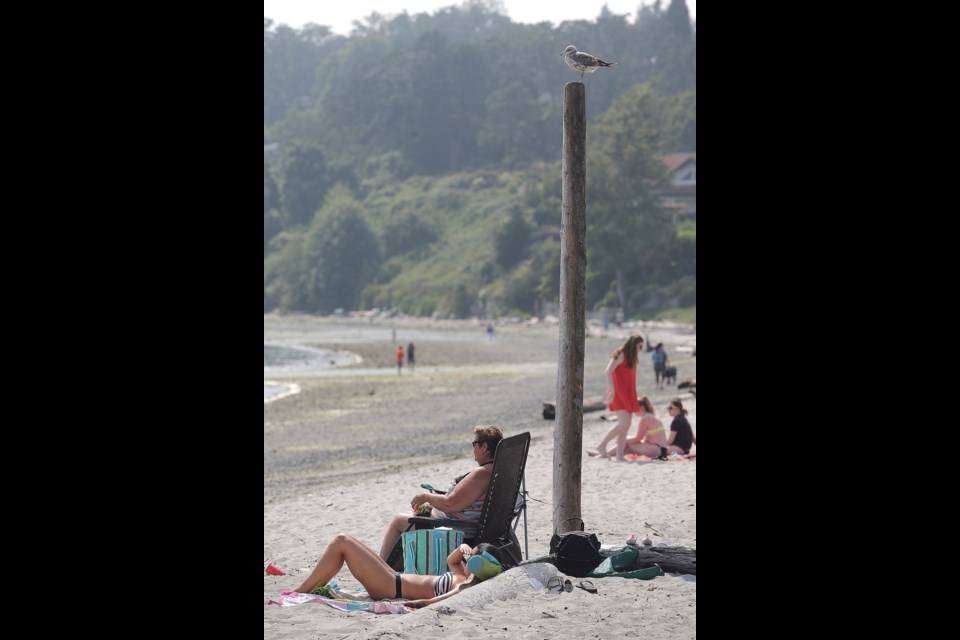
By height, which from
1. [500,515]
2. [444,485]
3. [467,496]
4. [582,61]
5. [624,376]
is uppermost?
[582,61]

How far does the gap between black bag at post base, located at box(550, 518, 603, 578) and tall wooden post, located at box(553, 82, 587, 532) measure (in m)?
0.32

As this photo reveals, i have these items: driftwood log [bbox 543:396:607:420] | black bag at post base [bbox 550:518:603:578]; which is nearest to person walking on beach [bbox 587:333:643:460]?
black bag at post base [bbox 550:518:603:578]

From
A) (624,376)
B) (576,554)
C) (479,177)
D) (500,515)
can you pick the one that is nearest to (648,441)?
(624,376)

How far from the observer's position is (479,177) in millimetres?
107750

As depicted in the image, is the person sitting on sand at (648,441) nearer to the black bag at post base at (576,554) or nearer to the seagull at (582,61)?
the black bag at post base at (576,554)

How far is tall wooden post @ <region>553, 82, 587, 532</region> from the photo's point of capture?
589 cm

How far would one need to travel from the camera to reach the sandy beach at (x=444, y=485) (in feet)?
16.3

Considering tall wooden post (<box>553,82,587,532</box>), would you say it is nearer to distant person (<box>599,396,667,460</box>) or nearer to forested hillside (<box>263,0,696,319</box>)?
distant person (<box>599,396,667,460</box>)

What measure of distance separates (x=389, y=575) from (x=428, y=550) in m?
0.35

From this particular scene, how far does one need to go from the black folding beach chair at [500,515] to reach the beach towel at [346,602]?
1.46ft

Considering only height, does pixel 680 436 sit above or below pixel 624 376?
below

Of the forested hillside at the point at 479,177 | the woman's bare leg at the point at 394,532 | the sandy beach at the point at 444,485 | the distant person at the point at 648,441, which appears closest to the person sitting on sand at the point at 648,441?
the distant person at the point at 648,441

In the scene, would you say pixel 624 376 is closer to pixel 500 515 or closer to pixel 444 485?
pixel 444 485
